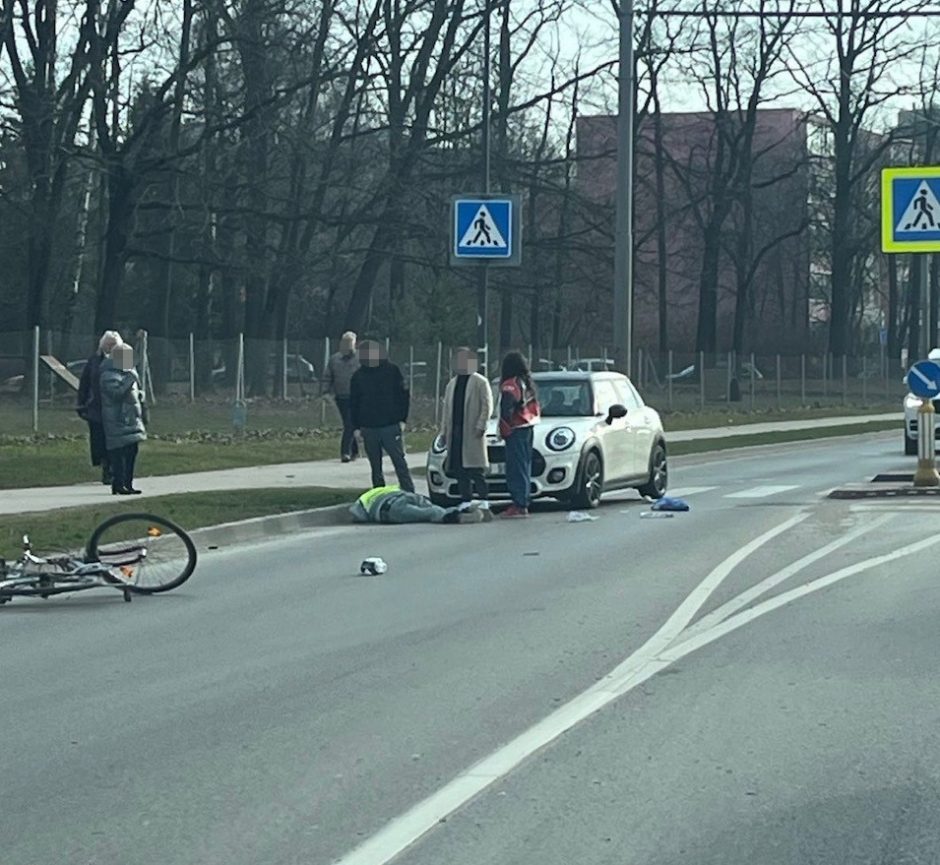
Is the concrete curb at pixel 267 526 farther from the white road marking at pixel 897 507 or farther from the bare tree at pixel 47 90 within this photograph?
the bare tree at pixel 47 90

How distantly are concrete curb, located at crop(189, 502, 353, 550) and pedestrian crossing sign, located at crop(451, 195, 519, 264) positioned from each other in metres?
4.65

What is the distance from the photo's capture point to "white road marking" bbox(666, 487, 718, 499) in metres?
23.6

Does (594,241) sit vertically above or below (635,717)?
above

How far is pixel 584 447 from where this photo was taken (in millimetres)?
20312

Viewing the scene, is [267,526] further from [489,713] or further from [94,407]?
[489,713]

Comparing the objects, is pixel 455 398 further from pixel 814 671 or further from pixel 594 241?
pixel 594 241

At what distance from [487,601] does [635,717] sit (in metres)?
4.25

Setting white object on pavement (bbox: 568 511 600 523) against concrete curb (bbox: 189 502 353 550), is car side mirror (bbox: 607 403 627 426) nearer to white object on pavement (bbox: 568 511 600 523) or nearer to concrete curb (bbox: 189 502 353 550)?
white object on pavement (bbox: 568 511 600 523)

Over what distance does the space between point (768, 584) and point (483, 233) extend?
10.9m

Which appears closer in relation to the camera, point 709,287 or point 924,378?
point 924,378

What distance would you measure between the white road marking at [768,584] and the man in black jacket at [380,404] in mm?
4797

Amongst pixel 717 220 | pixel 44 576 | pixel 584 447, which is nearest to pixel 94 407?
pixel 584 447

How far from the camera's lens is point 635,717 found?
888 centimetres

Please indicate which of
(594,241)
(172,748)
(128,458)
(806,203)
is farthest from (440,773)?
(806,203)
